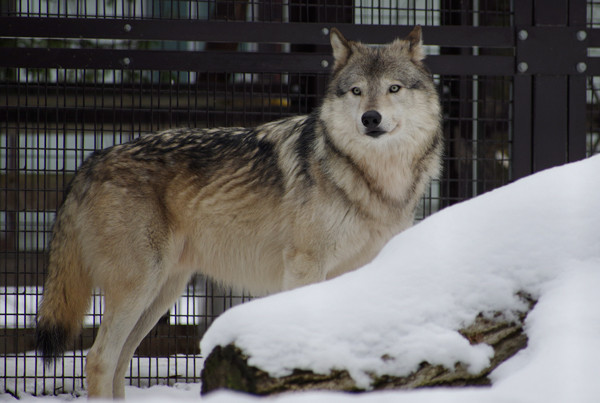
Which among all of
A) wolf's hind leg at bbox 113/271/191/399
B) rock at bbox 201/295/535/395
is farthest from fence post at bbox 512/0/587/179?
rock at bbox 201/295/535/395

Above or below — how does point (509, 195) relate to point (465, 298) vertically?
above

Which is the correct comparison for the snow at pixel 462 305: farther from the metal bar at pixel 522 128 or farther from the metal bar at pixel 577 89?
the metal bar at pixel 577 89

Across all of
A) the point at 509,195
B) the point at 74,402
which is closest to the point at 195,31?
the point at 74,402

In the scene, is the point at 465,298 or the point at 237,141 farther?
the point at 237,141

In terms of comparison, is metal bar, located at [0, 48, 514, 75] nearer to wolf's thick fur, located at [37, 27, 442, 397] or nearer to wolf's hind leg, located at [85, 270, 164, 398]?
wolf's thick fur, located at [37, 27, 442, 397]

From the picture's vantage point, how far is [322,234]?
349 cm

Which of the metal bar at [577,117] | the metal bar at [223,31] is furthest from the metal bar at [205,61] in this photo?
the metal bar at [577,117]

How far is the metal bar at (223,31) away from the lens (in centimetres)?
381

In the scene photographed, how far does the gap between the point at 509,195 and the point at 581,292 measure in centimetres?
38

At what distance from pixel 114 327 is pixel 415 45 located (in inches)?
81.4

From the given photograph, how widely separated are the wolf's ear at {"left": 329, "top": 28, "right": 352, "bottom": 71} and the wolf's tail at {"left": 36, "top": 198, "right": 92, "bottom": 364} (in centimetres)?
159

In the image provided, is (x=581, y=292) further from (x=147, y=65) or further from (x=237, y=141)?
(x=147, y=65)

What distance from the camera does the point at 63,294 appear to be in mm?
3689

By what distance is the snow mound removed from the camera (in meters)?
1.65
